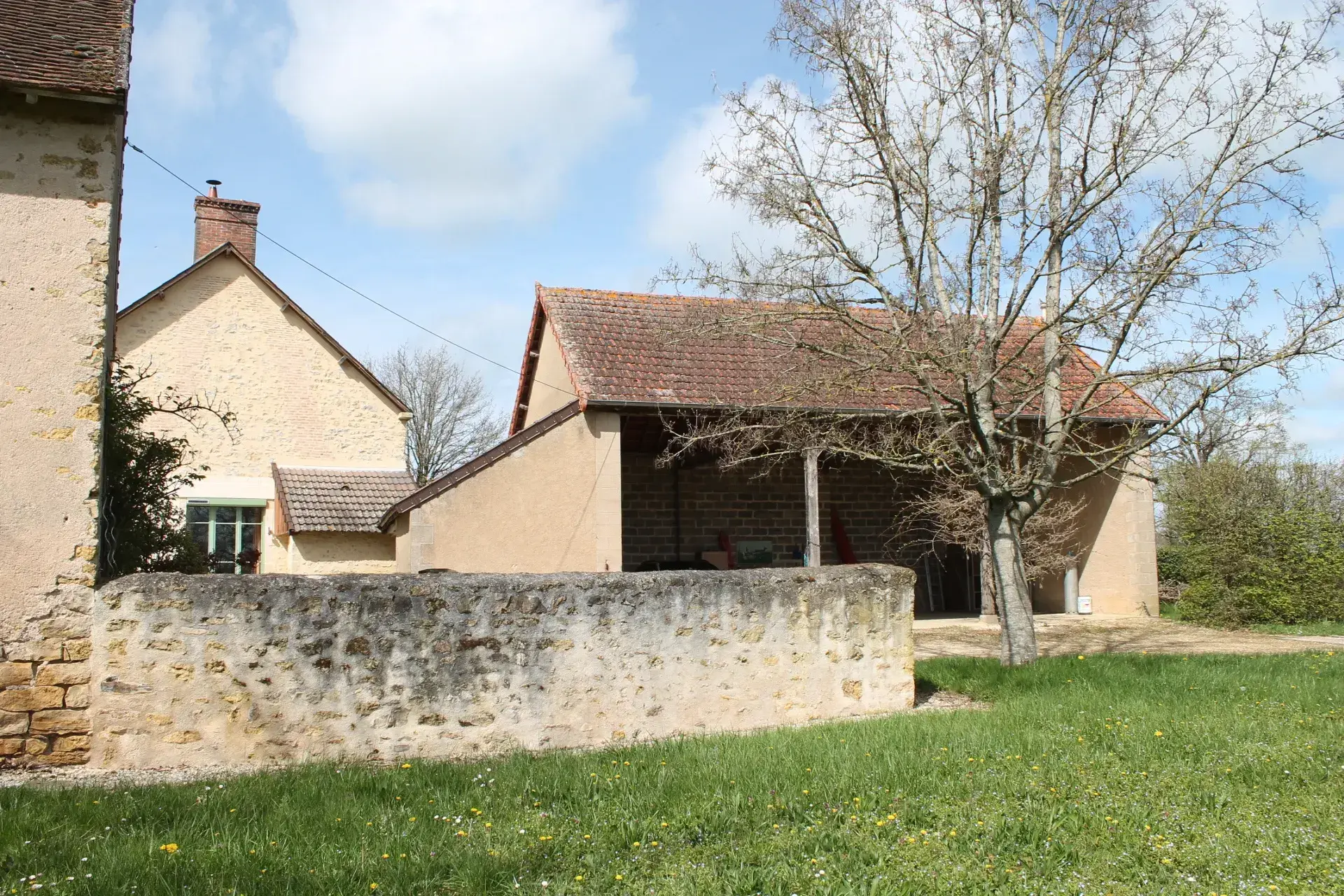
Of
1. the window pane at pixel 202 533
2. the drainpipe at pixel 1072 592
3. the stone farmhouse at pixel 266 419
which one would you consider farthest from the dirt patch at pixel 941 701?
the window pane at pixel 202 533

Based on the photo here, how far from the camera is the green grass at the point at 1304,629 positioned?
45.1 ft

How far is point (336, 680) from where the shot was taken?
250 inches

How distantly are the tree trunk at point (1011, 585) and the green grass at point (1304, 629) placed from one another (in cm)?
678

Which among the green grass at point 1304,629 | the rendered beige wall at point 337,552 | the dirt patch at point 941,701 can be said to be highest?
the rendered beige wall at point 337,552

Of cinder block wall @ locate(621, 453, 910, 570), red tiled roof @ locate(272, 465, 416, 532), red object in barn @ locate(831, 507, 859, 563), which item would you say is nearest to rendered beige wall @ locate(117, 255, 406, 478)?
red tiled roof @ locate(272, 465, 416, 532)

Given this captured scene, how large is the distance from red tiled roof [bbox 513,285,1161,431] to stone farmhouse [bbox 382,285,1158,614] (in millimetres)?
29

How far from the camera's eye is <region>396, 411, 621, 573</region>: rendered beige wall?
12.9 metres

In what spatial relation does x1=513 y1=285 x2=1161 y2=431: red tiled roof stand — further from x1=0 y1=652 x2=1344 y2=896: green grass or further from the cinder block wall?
x1=0 y1=652 x2=1344 y2=896: green grass

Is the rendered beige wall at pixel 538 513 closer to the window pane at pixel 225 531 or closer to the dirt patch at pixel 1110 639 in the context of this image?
the dirt patch at pixel 1110 639

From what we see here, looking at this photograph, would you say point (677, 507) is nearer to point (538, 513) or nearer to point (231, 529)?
point (538, 513)

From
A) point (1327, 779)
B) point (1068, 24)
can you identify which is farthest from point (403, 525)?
point (1327, 779)

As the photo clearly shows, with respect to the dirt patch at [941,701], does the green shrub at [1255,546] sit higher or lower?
higher

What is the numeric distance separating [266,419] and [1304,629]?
16.5 m

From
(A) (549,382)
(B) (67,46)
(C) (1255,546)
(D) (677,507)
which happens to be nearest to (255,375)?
→ (A) (549,382)
